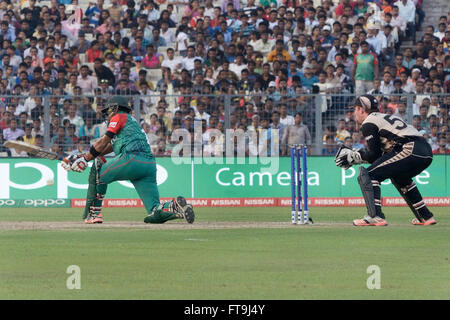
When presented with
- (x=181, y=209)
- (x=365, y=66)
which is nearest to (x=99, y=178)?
(x=181, y=209)

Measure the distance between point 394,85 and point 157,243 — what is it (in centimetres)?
1416

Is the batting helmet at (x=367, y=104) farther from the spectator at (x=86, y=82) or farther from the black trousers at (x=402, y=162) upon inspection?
the spectator at (x=86, y=82)

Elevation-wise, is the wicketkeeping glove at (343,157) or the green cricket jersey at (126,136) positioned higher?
the green cricket jersey at (126,136)

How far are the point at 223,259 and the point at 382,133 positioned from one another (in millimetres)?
4942

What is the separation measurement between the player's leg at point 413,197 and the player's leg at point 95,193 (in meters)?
4.76

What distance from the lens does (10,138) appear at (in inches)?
942

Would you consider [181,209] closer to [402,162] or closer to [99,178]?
[99,178]

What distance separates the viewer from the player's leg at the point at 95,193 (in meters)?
15.8

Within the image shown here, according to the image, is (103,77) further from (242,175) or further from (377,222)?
(377,222)

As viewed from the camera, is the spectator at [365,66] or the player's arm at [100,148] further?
the spectator at [365,66]

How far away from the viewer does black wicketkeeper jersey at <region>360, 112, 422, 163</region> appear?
48.9 feet

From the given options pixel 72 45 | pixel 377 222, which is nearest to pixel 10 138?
pixel 72 45

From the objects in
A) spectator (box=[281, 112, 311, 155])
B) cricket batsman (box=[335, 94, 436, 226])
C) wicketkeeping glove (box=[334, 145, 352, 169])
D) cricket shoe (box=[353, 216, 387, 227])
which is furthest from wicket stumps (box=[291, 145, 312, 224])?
spectator (box=[281, 112, 311, 155])

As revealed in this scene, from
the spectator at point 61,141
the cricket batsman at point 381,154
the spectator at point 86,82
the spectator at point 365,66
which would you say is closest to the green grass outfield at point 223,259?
the cricket batsman at point 381,154
